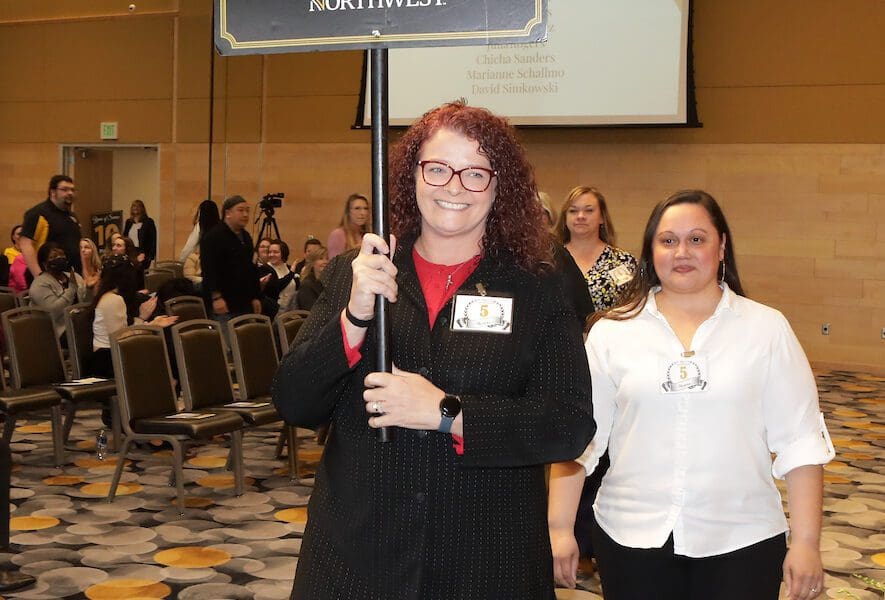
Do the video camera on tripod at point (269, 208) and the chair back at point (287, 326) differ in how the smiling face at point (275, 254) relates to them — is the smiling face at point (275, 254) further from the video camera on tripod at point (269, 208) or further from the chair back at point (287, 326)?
the chair back at point (287, 326)

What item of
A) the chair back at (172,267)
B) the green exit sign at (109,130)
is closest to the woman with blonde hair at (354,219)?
the chair back at (172,267)

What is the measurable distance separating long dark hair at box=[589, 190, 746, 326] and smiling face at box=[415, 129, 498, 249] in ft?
3.07

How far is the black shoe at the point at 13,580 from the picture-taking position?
4371 mm

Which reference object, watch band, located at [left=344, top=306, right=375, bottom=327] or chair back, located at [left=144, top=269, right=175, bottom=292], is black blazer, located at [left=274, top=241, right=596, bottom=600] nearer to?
watch band, located at [left=344, top=306, right=375, bottom=327]

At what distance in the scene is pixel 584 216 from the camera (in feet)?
16.9

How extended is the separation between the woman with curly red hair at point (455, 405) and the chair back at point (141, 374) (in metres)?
3.98

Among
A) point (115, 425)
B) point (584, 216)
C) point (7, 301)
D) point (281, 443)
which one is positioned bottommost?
point (281, 443)

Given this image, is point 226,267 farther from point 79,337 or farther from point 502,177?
point 502,177

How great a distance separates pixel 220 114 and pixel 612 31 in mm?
5744

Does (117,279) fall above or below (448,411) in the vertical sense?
above

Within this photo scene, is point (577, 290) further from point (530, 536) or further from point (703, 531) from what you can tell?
point (530, 536)

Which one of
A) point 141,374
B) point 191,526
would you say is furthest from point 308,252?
point 191,526

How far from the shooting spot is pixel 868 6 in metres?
11.5

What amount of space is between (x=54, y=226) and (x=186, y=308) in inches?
102
